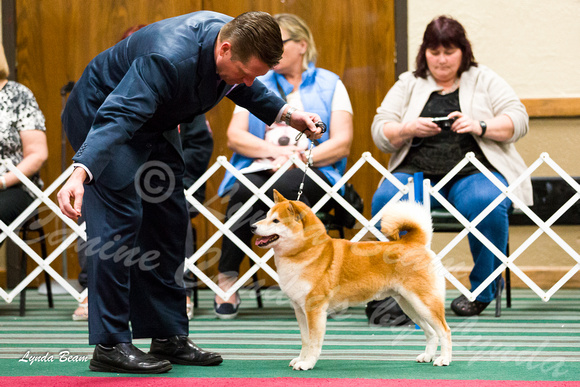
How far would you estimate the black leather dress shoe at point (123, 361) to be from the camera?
2.04 m

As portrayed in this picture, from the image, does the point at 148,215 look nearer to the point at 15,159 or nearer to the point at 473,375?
the point at 473,375

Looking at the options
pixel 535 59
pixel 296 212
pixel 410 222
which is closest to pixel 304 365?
pixel 296 212

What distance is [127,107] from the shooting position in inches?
72.4

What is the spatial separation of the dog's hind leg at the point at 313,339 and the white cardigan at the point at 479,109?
133 cm

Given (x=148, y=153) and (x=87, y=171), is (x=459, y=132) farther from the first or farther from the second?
(x=87, y=171)

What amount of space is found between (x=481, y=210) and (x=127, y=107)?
6.14 feet

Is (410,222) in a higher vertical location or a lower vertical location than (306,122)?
lower

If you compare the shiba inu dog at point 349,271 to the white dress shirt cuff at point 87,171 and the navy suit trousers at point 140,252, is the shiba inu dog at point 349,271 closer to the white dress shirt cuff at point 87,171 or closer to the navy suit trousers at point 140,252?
the navy suit trousers at point 140,252

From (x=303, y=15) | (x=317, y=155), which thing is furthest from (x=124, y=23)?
(x=317, y=155)

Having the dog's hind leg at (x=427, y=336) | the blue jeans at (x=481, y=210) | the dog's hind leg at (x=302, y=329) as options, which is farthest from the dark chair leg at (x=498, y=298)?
the dog's hind leg at (x=302, y=329)

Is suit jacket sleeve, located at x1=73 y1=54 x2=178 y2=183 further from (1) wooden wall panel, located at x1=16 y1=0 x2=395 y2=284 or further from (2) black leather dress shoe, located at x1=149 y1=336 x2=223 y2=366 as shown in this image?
(1) wooden wall panel, located at x1=16 y1=0 x2=395 y2=284

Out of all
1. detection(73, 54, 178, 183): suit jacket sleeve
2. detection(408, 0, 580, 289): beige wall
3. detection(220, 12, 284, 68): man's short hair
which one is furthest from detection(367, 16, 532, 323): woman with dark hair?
detection(73, 54, 178, 183): suit jacket sleeve

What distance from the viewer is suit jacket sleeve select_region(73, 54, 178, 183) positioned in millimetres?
1785

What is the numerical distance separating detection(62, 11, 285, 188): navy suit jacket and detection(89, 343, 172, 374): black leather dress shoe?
485mm
